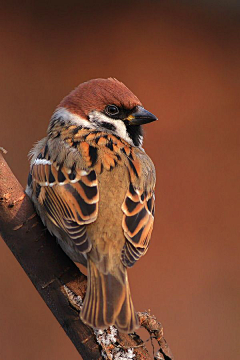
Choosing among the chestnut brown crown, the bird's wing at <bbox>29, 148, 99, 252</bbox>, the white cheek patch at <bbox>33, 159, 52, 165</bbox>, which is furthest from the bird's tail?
the chestnut brown crown

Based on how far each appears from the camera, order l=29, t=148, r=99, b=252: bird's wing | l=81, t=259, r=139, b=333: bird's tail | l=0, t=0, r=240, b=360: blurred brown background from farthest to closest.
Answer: l=0, t=0, r=240, b=360: blurred brown background
l=29, t=148, r=99, b=252: bird's wing
l=81, t=259, r=139, b=333: bird's tail

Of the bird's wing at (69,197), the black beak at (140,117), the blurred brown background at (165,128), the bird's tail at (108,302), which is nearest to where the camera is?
the bird's tail at (108,302)

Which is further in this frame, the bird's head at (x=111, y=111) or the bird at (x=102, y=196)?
the bird's head at (x=111, y=111)

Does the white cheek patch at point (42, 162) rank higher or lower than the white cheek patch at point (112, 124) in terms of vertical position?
higher

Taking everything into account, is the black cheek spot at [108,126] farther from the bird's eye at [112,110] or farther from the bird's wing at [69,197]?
the bird's wing at [69,197]

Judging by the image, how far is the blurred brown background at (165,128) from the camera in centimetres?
460

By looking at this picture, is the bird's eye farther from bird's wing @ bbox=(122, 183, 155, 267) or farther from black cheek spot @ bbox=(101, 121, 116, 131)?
bird's wing @ bbox=(122, 183, 155, 267)

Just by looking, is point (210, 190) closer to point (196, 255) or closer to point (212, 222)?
point (212, 222)

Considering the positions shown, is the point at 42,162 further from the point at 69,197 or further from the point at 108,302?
the point at 108,302

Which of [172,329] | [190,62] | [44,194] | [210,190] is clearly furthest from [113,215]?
[190,62]

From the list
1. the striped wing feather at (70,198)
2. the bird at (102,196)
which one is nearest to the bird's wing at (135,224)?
the bird at (102,196)

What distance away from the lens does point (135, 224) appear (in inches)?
98.3

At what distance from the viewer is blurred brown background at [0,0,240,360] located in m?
4.60

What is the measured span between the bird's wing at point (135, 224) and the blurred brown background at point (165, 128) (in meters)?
2.11
